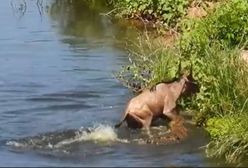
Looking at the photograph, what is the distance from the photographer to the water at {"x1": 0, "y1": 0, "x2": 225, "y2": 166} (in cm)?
972

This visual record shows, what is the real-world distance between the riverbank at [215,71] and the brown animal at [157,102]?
0.98 feet

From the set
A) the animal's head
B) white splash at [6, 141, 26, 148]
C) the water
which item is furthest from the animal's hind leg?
white splash at [6, 141, 26, 148]

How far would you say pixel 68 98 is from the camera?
1262 cm

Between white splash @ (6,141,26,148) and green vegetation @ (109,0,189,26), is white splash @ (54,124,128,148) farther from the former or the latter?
green vegetation @ (109,0,189,26)

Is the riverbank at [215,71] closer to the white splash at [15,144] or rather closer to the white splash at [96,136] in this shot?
the white splash at [96,136]

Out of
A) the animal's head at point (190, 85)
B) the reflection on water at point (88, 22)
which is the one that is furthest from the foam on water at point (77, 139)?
the reflection on water at point (88, 22)

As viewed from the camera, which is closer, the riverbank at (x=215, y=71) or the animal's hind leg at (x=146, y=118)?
the riverbank at (x=215, y=71)

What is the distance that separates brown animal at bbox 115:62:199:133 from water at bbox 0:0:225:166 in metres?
0.23

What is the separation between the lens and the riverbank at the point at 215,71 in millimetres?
9688

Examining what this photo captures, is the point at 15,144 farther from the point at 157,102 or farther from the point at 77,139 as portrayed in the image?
the point at 157,102

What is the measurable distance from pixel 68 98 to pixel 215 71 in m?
2.83

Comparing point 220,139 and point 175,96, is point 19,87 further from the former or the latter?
point 220,139

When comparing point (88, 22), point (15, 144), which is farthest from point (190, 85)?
point (88, 22)

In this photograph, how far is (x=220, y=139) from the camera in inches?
385
